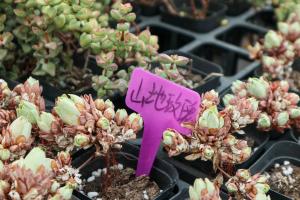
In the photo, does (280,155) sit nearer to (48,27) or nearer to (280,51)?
(280,51)

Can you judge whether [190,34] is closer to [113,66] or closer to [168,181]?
[113,66]

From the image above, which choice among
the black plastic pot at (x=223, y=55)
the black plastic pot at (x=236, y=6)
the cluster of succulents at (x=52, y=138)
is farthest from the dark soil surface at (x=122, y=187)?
the black plastic pot at (x=236, y=6)

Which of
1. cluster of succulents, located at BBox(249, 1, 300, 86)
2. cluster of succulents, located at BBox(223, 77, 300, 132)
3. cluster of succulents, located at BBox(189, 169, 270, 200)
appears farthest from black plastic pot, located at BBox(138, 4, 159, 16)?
cluster of succulents, located at BBox(189, 169, 270, 200)

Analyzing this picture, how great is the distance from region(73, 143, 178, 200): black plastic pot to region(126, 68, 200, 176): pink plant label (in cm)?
3

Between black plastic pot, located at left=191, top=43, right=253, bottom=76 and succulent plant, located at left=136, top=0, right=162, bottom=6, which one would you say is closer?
black plastic pot, located at left=191, top=43, right=253, bottom=76

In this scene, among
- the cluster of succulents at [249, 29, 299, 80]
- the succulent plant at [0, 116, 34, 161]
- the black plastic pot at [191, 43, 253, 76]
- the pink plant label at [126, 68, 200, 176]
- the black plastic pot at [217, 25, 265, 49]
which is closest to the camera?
the succulent plant at [0, 116, 34, 161]

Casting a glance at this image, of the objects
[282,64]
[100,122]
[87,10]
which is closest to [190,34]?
[282,64]

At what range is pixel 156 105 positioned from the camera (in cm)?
99

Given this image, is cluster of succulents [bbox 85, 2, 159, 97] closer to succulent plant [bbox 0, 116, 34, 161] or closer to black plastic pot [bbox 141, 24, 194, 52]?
succulent plant [bbox 0, 116, 34, 161]

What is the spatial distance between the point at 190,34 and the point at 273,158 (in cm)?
71

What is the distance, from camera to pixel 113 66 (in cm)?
115

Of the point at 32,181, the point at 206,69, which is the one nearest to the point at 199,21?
the point at 206,69

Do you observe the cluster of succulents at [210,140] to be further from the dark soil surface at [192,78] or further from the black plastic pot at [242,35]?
the black plastic pot at [242,35]

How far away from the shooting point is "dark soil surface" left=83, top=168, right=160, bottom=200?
1.01m
